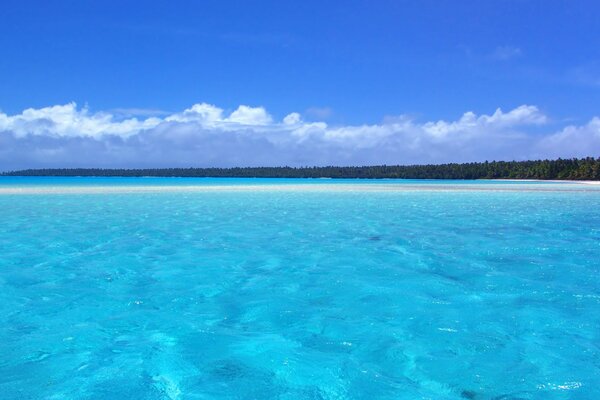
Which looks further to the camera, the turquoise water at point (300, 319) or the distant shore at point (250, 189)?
the distant shore at point (250, 189)

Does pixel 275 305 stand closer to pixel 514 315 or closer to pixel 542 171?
pixel 514 315

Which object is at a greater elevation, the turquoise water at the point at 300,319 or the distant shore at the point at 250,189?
the distant shore at the point at 250,189

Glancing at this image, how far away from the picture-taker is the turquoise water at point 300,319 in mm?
4184

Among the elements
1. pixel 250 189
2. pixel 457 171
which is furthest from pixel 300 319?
pixel 457 171

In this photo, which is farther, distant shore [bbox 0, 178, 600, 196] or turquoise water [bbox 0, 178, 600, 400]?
distant shore [bbox 0, 178, 600, 196]

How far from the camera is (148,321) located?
18.8ft

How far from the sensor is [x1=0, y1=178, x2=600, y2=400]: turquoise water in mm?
4184

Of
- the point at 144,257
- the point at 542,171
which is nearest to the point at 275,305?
the point at 144,257

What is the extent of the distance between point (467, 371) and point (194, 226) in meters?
12.2

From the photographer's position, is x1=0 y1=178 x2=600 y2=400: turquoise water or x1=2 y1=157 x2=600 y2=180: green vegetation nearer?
x1=0 y1=178 x2=600 y2=400: turquoise water

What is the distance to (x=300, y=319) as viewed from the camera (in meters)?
5.88

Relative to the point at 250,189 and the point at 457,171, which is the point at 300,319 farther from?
the point at 457,171

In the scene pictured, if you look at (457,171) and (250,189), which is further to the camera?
(457,171)

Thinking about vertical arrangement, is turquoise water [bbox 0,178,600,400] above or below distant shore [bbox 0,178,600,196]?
below
